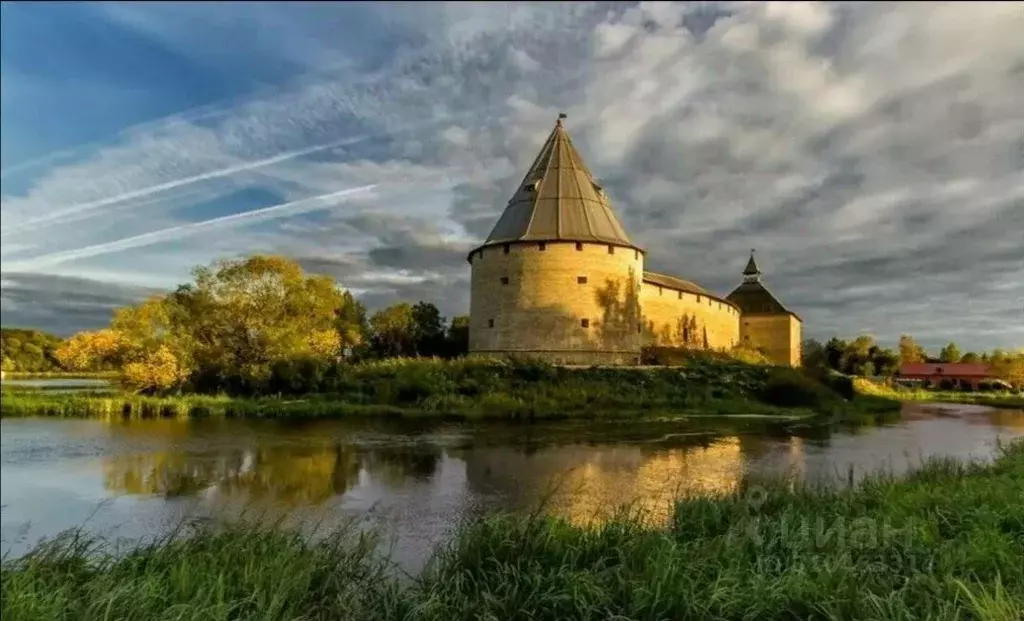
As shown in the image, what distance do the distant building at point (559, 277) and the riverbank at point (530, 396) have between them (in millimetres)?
2957

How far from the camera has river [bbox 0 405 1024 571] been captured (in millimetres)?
6426

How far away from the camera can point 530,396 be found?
19.3 metres

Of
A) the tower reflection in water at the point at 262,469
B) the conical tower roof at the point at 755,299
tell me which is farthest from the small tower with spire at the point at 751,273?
the tower reflection in water at the point at 262,469

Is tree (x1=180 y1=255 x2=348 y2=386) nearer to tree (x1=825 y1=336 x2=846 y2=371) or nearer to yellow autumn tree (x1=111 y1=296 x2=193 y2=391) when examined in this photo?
yellow autumn tree (x1=111 y1=296 x2=193 y2=391)

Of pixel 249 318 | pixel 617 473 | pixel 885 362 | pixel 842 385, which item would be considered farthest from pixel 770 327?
pixel 617 473

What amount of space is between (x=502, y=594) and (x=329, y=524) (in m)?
2.82

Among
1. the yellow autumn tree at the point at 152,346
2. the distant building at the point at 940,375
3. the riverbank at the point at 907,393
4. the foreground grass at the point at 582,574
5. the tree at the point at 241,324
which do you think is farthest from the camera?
the riverbank at the point at 907,393

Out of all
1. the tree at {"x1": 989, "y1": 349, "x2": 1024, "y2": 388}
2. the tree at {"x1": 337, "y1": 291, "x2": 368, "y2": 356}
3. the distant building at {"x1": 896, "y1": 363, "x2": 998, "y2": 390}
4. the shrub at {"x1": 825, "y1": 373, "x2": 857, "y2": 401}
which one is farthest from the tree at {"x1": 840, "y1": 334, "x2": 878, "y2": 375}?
the tree at {"x1": 989, "y1": 349, "x2": 1024, "y2": 388}

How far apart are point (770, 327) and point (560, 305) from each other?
21.0 m

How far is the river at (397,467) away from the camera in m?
6.43

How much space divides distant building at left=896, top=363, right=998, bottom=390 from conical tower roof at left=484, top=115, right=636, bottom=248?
36.8 feet

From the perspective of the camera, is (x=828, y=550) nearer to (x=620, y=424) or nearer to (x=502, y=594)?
(x=502, y=594)

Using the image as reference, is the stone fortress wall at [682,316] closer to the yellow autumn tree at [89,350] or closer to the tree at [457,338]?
the tree at [457,338]

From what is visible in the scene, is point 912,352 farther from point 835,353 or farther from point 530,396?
point 835,353
